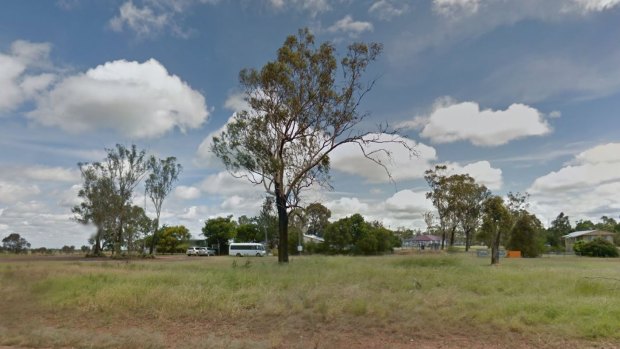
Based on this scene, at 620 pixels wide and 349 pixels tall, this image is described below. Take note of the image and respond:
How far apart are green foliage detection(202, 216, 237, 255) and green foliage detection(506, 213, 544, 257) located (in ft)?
148

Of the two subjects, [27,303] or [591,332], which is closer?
[591,332]

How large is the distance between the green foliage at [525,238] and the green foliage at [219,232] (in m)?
45.2

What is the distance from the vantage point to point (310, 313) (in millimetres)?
11734

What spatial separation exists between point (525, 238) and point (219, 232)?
158 ft

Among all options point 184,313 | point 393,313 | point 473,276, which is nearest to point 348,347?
point 393,313

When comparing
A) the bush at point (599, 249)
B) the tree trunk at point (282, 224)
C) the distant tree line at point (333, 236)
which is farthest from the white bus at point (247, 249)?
the bush at point (599, 249)

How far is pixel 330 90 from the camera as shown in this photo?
28219 millimetres

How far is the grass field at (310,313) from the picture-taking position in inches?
389

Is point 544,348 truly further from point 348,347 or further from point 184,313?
point 184,313

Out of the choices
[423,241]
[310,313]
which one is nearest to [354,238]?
[423,241]

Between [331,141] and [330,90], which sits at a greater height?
[330,90]

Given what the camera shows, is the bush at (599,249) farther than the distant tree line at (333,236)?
No

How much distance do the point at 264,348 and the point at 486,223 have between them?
39.3m

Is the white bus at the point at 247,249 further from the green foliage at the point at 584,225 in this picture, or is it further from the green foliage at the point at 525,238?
the green foliage at the point at 584,225
